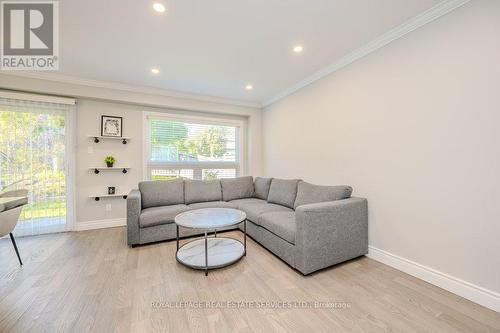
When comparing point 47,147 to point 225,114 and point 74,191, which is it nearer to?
point 74,191

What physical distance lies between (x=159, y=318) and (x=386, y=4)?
124 inches

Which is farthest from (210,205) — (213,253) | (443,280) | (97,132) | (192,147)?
(443,280)

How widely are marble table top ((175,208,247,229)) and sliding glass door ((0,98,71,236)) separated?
7.99 ft

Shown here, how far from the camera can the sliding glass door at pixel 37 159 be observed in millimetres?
2957

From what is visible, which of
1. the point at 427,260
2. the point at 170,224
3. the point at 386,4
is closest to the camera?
the point at 386,4

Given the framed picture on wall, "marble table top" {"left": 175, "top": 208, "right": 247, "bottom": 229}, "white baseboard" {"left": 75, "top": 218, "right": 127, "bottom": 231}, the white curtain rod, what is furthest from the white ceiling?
"white baseboard" {"left": 75, "top": 218, "right": 127, "bottom": 231}

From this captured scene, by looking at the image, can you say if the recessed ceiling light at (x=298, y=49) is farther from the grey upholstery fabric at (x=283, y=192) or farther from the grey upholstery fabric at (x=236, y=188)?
the grey upholstery fabric at (x=236, y=188)

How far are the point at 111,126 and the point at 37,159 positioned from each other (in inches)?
44.2

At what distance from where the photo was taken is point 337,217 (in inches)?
86.2

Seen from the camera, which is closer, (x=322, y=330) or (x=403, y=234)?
(x=322, y=330)

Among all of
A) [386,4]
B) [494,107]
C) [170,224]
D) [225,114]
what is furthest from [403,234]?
[225,114]

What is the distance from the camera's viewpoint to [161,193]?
3.38 meters

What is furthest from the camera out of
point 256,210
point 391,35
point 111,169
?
point 111,169

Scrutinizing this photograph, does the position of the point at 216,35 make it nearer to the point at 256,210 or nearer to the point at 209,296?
the point at 256,210
